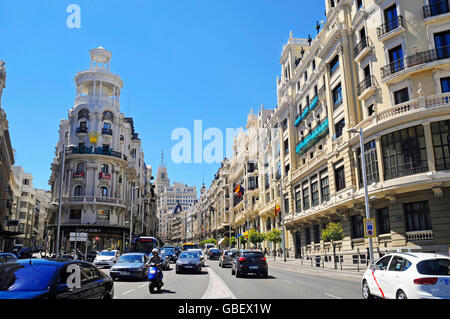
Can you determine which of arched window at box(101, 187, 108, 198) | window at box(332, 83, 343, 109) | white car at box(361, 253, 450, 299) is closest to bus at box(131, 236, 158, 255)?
arched window at box(101, 187, 108, 198)

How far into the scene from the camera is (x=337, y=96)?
3519 centimetres

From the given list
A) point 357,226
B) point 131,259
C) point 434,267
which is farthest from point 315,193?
point 434,267

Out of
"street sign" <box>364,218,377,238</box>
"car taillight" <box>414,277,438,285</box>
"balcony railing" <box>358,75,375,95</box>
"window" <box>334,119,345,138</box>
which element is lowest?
"car taillight" <box>414,277,438,285</box>

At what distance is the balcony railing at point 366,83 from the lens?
29.2 m

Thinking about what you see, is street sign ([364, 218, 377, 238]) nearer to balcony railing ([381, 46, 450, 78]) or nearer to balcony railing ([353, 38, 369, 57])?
balcony railing ([381, 46, 450, 78])

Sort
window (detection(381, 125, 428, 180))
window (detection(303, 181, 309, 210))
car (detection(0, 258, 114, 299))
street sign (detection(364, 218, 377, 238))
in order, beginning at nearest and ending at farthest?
car (detection(0, 258, 114, 299))
street sign (detection(364, 218, 377, 238))
window (detection(381, 125, 428, 180))
window (detection(303, 181, 309, 210))

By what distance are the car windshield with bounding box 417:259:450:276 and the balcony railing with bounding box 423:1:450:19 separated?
23407 millimetres

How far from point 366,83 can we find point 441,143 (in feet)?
27.9

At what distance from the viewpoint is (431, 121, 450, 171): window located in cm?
2334

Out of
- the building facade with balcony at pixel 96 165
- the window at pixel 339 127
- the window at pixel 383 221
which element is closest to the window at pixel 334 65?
the window at pixel 339 127

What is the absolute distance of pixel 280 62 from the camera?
5450 centimetres

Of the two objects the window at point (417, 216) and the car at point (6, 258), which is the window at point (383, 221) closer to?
the window at point (417, 216)
